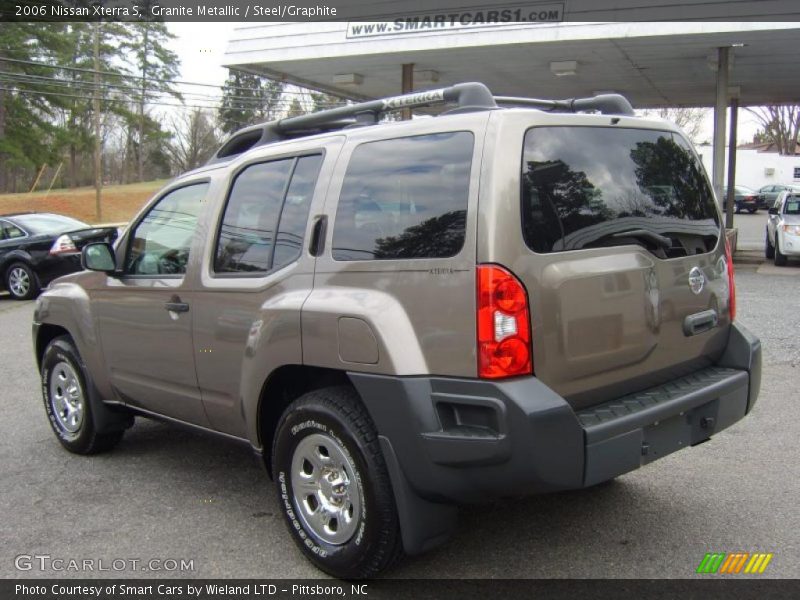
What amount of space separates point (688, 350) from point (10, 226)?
536 inches

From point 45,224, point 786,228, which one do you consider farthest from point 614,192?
point 786,228

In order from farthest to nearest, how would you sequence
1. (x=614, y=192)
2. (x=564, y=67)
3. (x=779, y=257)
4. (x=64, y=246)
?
1. (x=779, y=257)
2. (x=564, y=67)
3. (x=64, y=246)
4. (x=614, y=192)

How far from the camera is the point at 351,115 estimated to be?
3938 mm

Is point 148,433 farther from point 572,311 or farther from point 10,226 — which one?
point 10,226

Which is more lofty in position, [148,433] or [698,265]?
[698,265]

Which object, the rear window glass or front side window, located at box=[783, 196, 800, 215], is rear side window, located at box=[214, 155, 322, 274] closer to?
the rear window glass

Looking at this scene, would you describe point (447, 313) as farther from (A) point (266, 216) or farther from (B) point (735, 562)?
(B) point (735, 562)

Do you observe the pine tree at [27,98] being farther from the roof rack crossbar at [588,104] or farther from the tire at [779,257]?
the roof rack crossbar at [588,104]

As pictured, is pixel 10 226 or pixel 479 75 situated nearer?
pixel 10 226

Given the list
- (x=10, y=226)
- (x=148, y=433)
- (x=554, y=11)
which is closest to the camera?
(x=148, y=433)

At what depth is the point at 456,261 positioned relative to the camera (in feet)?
9.49

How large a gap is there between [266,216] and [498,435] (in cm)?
169

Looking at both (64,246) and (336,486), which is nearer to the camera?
(336,486)

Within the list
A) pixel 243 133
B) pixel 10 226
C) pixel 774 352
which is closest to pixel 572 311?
pixel 243 133
